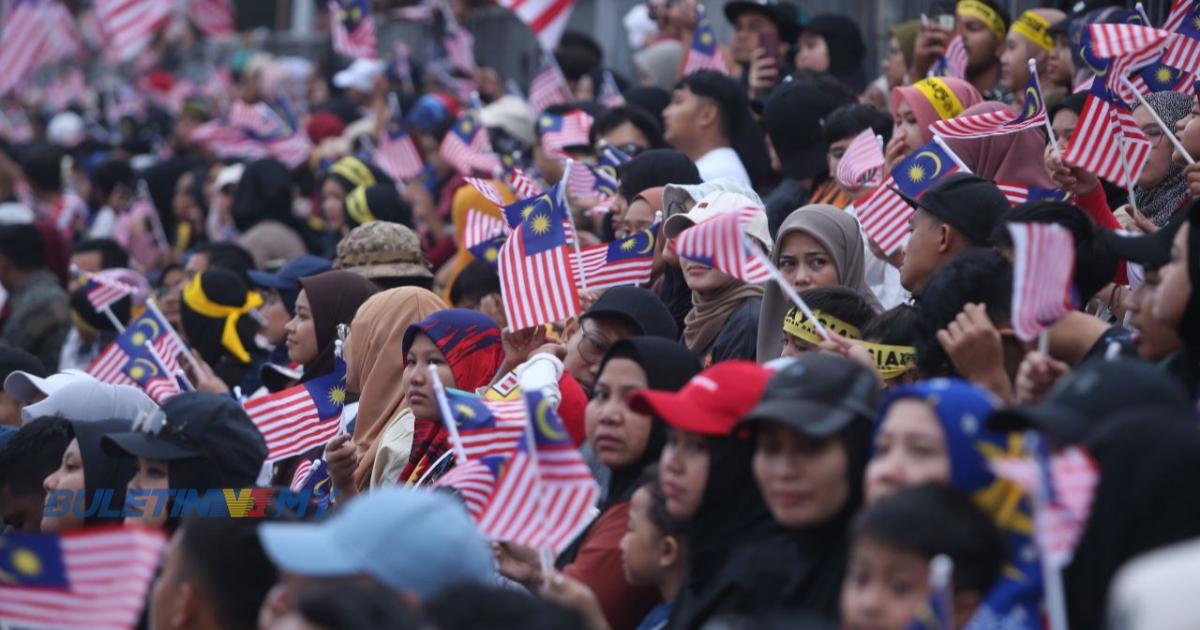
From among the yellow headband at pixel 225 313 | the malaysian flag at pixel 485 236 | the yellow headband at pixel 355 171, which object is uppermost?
the malaysian flag at pixel 485 236

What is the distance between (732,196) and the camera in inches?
315

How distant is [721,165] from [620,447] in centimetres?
419

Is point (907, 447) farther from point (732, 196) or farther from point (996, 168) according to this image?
point (996, 168)

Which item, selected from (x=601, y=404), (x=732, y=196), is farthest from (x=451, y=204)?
(x=601, y=404)

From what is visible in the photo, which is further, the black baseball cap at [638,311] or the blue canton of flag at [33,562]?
the black baseball cap at [638,311]

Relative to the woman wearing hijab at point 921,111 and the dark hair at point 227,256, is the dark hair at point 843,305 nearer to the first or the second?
the woman wearing hijab at point 921,111

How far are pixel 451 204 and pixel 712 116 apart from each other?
3.40 m

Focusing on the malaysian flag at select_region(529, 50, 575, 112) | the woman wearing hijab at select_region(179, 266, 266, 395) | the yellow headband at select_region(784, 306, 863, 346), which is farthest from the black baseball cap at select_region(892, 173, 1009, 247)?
the malaysian flag at select_region(529, 50, 575, 112)

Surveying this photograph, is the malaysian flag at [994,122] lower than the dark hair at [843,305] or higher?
higher

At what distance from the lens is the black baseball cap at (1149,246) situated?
5.49m

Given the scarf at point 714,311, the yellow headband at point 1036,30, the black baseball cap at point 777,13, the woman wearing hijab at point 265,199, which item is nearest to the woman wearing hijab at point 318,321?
the scarf at point 714,311

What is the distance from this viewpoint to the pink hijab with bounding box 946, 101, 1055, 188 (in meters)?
8.35

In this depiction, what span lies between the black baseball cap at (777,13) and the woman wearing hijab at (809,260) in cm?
474

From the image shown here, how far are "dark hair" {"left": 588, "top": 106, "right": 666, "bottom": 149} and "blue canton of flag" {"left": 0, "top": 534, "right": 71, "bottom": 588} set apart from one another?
6249 mm
